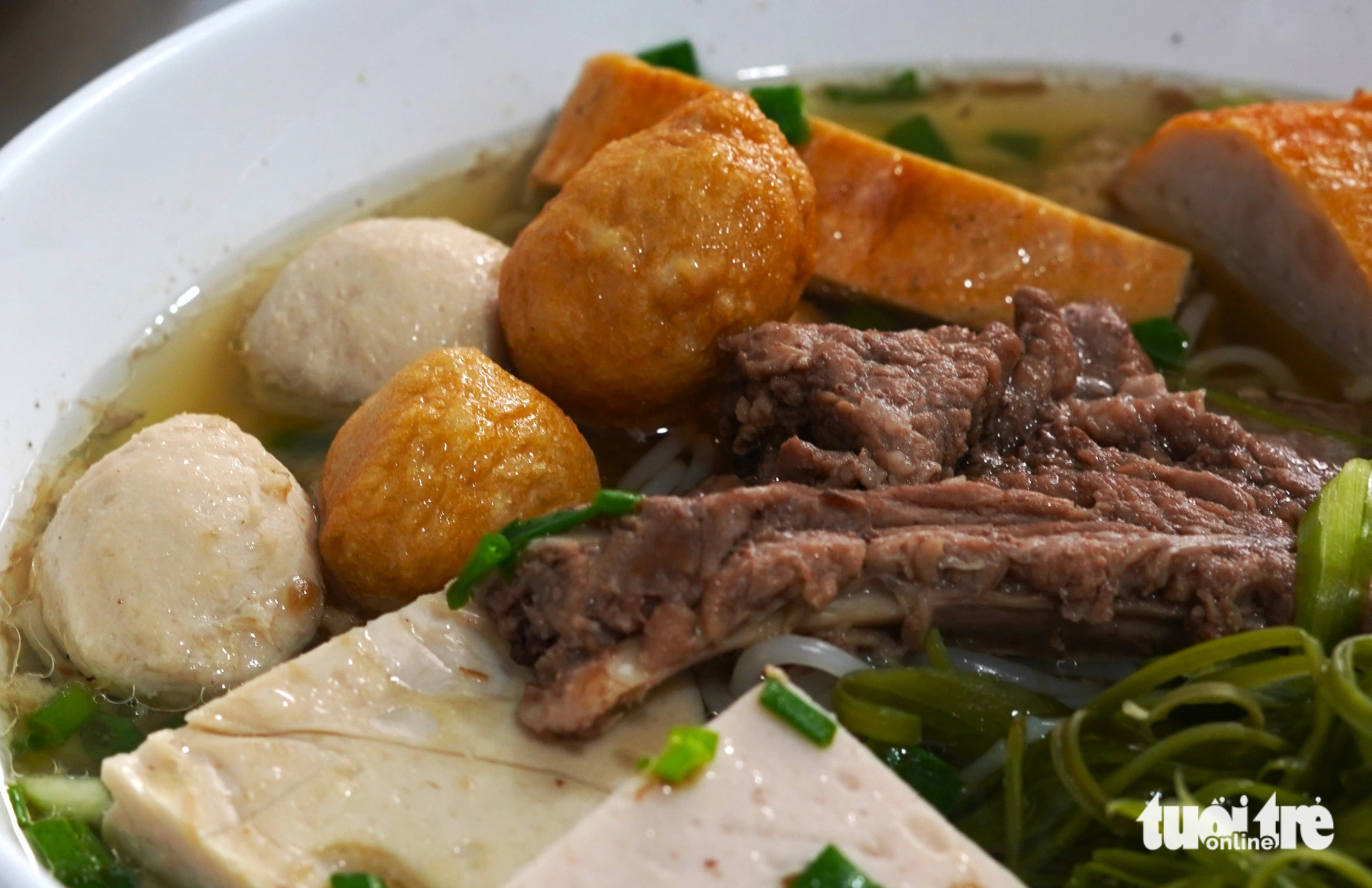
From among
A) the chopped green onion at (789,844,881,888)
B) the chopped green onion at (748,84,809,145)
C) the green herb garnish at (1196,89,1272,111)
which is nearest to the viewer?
the chopped green onion at (789,844,881,888)

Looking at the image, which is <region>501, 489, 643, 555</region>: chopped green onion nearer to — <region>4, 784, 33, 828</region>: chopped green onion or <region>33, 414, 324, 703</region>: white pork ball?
<region>33, 414, 324, 703</region>: white pork ball

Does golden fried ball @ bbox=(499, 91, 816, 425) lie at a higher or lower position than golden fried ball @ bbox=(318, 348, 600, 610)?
higher

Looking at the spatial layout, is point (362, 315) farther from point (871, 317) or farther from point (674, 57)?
point (674, 57)

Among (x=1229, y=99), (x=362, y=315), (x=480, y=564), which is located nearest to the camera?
(x=480, y=564)

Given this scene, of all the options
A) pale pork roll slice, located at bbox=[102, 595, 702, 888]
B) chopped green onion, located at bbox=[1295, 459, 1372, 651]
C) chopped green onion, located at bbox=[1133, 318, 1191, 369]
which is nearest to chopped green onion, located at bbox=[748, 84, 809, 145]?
chopped green onion, located at bbox=[1133, 318, 1191, 369]

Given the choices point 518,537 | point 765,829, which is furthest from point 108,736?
point 765,829

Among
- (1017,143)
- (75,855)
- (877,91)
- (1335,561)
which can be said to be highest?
(877,91)
